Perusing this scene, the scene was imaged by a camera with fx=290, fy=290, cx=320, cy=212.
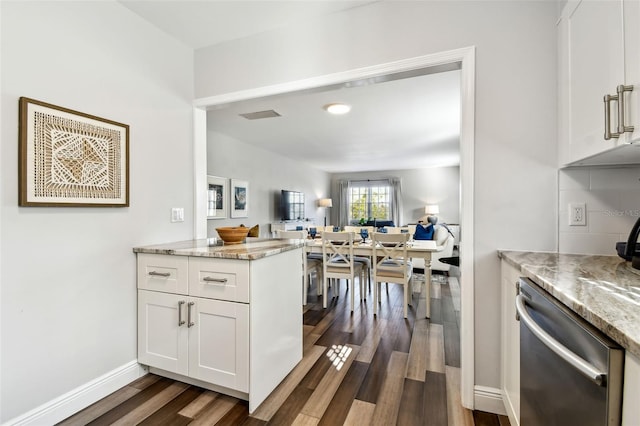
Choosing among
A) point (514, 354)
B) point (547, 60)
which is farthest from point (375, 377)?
point (547, 60)

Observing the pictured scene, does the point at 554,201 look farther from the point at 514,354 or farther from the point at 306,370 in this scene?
the point at 306,370

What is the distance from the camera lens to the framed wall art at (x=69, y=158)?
4.68 ft

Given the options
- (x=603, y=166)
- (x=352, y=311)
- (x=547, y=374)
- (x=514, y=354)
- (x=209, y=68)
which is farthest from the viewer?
(x=352, y=311)

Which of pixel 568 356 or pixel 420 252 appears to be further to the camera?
pixel 420 252

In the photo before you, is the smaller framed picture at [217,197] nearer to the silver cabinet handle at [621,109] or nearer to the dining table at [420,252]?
the dining table at [420,252]

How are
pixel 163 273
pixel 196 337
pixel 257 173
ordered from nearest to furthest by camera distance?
pixel 196 337
pixel 163 273
pixel 257 173

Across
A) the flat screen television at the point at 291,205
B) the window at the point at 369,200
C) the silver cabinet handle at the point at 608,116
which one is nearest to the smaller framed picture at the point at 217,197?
the flat screen television at the point at 291,205

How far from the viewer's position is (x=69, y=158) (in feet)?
5.22

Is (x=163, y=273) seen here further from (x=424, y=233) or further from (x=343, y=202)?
(x=343, y=202)

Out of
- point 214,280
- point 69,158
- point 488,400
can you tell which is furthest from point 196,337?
point 488,400

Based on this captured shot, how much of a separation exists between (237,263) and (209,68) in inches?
65.2

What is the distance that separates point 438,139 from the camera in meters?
5.01

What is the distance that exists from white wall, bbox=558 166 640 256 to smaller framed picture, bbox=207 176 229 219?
3.99 m

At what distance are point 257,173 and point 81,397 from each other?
4286mm
